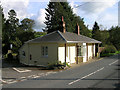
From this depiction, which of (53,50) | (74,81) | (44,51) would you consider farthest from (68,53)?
(74,81)

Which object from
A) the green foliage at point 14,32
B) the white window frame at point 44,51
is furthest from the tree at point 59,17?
the white window frame at point 44,51

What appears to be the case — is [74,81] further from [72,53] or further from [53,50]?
[72,53]

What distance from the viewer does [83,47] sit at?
21641mm

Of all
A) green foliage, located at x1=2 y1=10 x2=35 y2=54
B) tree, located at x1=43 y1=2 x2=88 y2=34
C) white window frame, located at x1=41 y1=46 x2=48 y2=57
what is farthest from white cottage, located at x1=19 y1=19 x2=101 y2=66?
tree, located at x1=43 y1=2 x2=88 y2=34

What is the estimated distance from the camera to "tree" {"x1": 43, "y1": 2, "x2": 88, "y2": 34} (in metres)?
41.7

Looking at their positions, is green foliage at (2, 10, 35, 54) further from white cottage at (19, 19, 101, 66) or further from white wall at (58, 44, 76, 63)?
white wall at (58, 44, 76, 63)

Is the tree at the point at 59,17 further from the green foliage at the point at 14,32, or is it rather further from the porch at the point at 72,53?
the porch at the point at 72,53

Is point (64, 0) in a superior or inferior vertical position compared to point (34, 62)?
superior

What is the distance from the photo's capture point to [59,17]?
43.0m

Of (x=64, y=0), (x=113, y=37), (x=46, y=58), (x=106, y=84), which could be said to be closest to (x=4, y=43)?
(x=64, y=0)

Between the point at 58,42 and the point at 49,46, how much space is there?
1.55 meters

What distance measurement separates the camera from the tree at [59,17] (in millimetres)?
41719

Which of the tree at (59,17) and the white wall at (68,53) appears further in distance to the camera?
the tree at (59,17)

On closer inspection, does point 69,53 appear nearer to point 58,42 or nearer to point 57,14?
point 58,42
